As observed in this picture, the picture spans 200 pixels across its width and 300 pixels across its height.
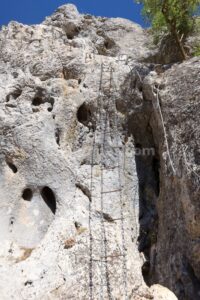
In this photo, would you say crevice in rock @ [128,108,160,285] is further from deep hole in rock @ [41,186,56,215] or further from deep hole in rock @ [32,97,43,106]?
deep hole in rock @ [32,97,43,106]

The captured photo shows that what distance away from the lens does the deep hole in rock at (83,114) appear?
11574mm

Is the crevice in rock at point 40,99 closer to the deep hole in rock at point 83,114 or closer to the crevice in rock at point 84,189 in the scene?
the deep hole in rock at point 83,114

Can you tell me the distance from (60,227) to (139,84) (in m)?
4.36

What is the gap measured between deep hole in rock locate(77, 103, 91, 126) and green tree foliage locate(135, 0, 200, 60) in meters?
3.18

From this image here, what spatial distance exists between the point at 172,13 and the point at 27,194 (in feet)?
21.2

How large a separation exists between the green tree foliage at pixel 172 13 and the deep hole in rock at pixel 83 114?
318 cm

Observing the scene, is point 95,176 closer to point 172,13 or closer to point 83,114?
point 83,114

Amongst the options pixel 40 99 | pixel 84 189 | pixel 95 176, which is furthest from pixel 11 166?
pixel 40 99

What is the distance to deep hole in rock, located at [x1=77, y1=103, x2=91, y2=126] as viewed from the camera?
1157 cm

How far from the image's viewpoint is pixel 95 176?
10.4m

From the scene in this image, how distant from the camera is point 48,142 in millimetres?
10805

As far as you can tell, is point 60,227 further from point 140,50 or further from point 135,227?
point 140,50

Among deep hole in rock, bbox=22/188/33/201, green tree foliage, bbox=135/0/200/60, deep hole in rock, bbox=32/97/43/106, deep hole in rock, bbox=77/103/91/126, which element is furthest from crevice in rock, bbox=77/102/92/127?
green tree foliage, bbox=135/0/200/60

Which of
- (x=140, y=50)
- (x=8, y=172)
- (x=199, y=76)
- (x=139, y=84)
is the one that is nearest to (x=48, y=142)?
(x=8, y=172)
